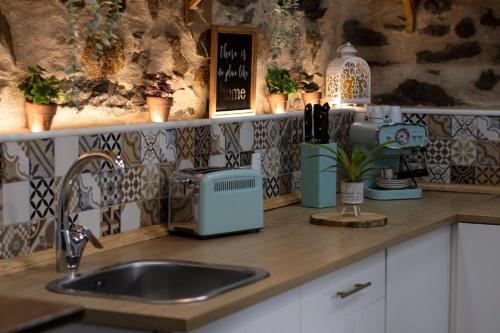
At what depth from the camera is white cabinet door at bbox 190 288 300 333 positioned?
2.48 metres

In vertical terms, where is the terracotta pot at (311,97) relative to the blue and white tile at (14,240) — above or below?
above

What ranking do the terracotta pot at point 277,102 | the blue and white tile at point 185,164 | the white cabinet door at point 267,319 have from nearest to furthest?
1. the white cabinet door at point 267,319
2. the blue and white tile at point 185,164
3. the terracotta pot at point 277,102

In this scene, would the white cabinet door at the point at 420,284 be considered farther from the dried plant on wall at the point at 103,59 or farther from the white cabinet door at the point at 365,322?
the dried plant on wall at the point at 103,59

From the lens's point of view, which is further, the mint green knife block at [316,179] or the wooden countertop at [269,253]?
the mint green knife block at [316,179]

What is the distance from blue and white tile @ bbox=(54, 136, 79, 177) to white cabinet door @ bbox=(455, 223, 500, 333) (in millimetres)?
1717

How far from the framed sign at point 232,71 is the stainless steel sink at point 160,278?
1051mm

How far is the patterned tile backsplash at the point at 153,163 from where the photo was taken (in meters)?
2.85

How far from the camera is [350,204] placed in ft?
12.5

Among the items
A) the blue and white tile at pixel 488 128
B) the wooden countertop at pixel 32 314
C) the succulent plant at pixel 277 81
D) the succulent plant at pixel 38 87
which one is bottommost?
the wooden countertop at pixel 32 314

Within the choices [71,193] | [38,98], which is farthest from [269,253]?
[38,98]

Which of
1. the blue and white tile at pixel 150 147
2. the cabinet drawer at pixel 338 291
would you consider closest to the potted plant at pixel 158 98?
the blue and white tile at pixel 150 147

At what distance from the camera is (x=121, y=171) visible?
3166mm

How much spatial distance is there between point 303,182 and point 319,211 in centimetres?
16

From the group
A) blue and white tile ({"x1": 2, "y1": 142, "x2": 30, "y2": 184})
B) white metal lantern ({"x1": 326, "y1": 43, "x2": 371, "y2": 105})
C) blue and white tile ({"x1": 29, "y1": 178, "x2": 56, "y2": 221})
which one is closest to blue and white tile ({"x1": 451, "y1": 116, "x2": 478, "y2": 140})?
white metal lantern ({"x1": 326, "y1": 43, "x2": 371, "y2": 105})
